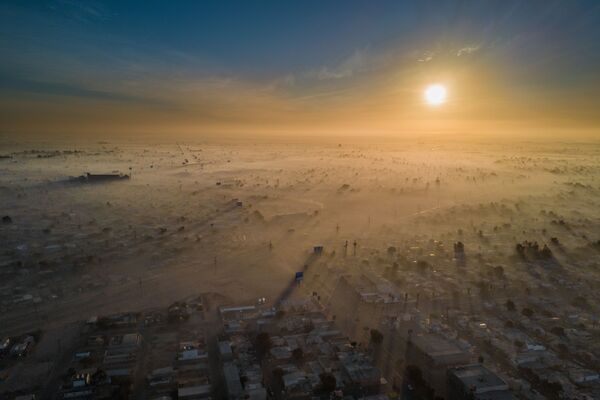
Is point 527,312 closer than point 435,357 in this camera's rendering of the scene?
No

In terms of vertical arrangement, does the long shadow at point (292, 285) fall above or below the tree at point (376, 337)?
above

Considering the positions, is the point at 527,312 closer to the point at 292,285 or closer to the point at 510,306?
the point at 510,306

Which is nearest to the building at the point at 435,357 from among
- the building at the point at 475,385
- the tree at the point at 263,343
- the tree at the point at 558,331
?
the building at the point at 475,385

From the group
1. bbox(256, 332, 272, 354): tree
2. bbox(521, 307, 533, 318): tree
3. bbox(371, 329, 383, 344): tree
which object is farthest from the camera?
bbox(521, 307, 533, 318): tree

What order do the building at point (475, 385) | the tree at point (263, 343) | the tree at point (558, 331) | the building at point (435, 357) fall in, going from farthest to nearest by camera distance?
the tree at point (558, 331)
the tree at point (263, 343)
the building at point (435, 357)
the building at point (475, 385)

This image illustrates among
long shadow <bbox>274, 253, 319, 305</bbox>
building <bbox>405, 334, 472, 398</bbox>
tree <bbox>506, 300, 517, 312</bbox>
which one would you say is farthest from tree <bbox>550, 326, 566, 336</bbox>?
long shadow <bbox>274, 253, 319, 305</bbox>

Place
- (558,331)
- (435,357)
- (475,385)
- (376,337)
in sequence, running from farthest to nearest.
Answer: (558,331), (376,337), (435,357), (475,385)

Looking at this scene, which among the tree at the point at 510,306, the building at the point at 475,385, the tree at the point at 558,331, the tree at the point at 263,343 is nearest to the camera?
the building at the point at 475,385

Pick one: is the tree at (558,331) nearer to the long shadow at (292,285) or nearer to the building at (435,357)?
the building at (435,357)

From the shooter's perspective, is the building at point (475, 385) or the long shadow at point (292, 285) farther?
the long shadow at point (292, 285)

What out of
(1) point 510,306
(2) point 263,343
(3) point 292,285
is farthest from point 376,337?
(1) point 510,306

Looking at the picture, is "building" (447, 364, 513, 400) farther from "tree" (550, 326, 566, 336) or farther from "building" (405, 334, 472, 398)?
"tree" (550, 326, 566, 336)

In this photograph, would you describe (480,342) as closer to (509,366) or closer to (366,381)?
(509,366)
